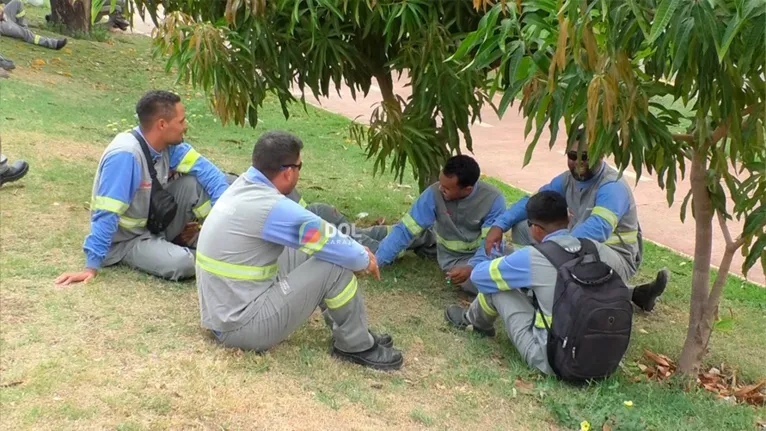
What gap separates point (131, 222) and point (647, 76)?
313 centimetres

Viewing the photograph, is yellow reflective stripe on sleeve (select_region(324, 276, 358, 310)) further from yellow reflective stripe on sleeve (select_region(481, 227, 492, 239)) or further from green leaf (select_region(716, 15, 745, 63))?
green leaf (select_region(716, 15, 745, 63))

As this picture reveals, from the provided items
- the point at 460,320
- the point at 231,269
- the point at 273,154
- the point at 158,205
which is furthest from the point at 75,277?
the point at 460,320

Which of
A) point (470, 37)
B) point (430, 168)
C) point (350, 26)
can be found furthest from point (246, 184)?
point (430, 168)

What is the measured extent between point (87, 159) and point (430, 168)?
3.70 m

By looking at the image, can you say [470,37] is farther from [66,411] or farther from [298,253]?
[66,411]

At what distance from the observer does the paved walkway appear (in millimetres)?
8195

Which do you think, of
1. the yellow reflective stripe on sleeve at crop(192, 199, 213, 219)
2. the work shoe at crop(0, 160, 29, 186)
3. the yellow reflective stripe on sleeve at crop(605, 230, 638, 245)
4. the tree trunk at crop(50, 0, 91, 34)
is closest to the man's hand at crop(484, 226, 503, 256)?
the yellow reflective stripe on sleeve at crop(605, 230, 638, 245)

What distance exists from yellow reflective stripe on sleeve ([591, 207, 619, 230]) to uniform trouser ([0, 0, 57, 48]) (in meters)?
11.7

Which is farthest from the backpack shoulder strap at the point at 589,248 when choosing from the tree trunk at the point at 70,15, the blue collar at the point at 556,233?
the tree trunk at the point at 70,15

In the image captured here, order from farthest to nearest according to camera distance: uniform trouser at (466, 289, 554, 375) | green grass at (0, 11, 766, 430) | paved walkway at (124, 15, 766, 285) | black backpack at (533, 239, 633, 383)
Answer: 1. paved walkway at (124, 15, 766, 285)
2. uniform trouser at (466, 289, 554, 375)
3. black backpack at (533, 239, 633, 383)
4. green grass at (0, 11, 766, 430)

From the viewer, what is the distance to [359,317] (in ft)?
13.9

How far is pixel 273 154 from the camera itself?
160 inches

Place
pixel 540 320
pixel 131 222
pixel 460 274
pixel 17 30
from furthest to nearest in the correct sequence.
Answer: pixel 17 30 → pixel 460 274 → pixel 131 222 → pixel 540 320

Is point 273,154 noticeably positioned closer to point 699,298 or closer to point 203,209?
point 203,209
